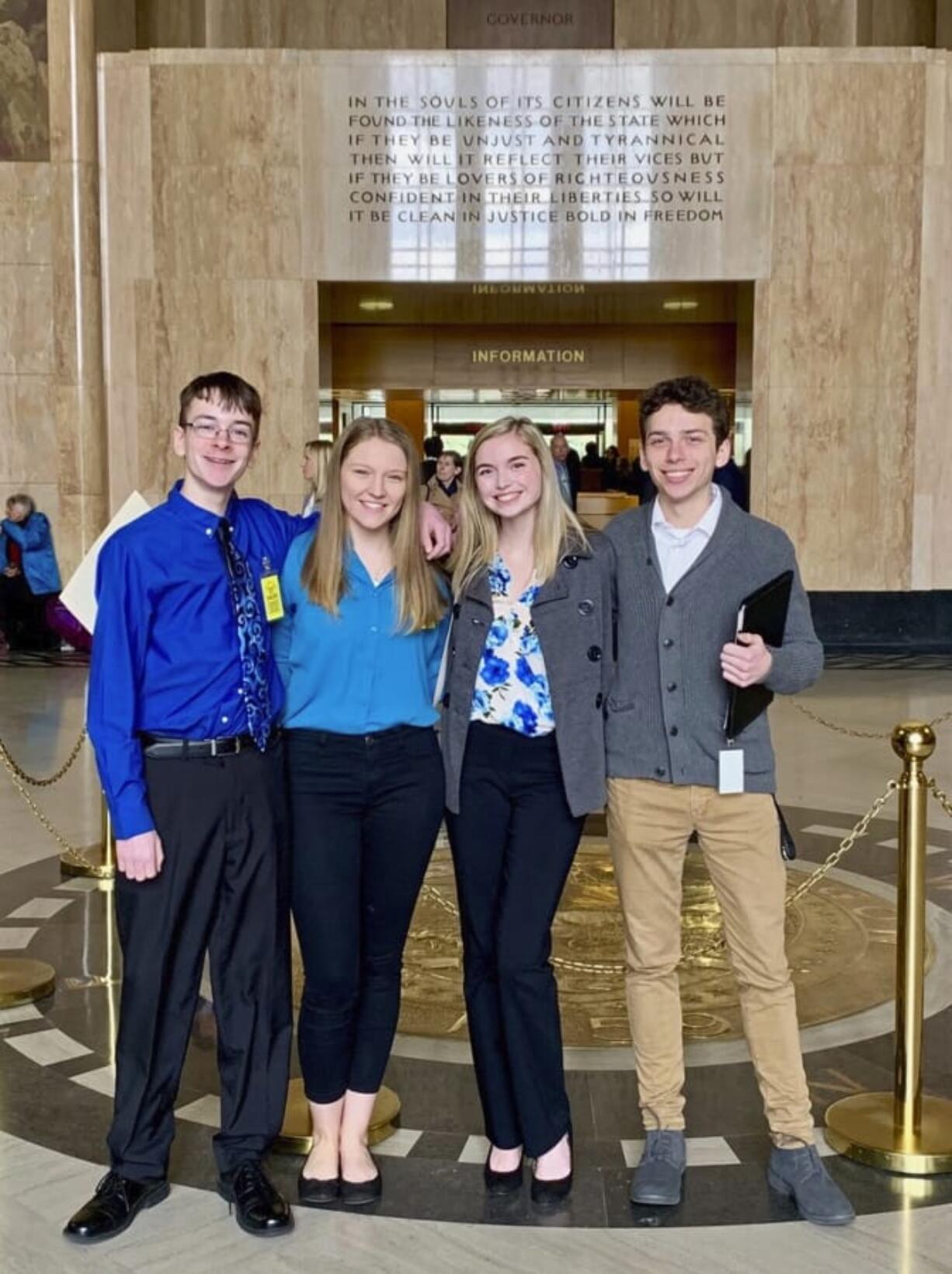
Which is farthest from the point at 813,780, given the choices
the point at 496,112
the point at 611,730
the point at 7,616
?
the point at 7,616

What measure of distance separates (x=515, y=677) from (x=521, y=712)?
9 cm

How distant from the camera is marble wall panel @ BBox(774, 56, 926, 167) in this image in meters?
15.0

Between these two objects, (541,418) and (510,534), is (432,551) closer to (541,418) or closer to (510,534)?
(510,534)

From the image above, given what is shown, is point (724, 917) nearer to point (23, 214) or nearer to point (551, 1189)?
point (551, 1189)

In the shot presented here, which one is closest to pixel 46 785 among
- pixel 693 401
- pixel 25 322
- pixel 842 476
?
pixel 693 401

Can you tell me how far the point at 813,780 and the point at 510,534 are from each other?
6113 millimetres

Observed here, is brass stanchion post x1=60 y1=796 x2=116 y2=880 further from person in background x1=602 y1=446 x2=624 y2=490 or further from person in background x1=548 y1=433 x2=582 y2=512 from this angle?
person in background x1=602 y1=446 x2=624 y2=490

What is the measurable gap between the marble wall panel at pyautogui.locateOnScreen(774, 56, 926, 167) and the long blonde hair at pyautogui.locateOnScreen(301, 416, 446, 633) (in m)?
12.7

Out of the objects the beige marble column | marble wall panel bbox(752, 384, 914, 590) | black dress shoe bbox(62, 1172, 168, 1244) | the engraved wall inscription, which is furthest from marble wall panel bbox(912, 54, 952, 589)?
black dress shoe bbox(62, 1172, 168, 1244)

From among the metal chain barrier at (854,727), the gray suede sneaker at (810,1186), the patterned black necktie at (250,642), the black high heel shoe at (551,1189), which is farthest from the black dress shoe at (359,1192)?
the metal chain barrier at (854,727)

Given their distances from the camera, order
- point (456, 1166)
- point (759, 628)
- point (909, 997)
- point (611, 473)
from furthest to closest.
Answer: point (611, 473)
point (909, 997)
point (456, 1166)
point (759, 628)

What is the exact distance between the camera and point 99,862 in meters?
7.33

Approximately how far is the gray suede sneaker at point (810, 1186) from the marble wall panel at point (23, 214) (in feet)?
50.1

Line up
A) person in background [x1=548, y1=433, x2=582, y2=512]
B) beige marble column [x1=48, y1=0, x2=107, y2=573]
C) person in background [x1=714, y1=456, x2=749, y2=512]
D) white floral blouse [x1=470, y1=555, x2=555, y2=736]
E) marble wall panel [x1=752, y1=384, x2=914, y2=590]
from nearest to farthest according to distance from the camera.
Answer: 1. white floral blouse [x1=470, y1=555, x2=555, y2=736]
2. person in background [x1=714, y1=456, x2=749, y2=512]
3. person in background [x1=548, y1=433, x2=582, y2=512]
4. beige marble column [x1=48, y1=0, x2=107, y2=573]
5. marble wall panel [x1=752, y1=384, x2=914, y2=590]
